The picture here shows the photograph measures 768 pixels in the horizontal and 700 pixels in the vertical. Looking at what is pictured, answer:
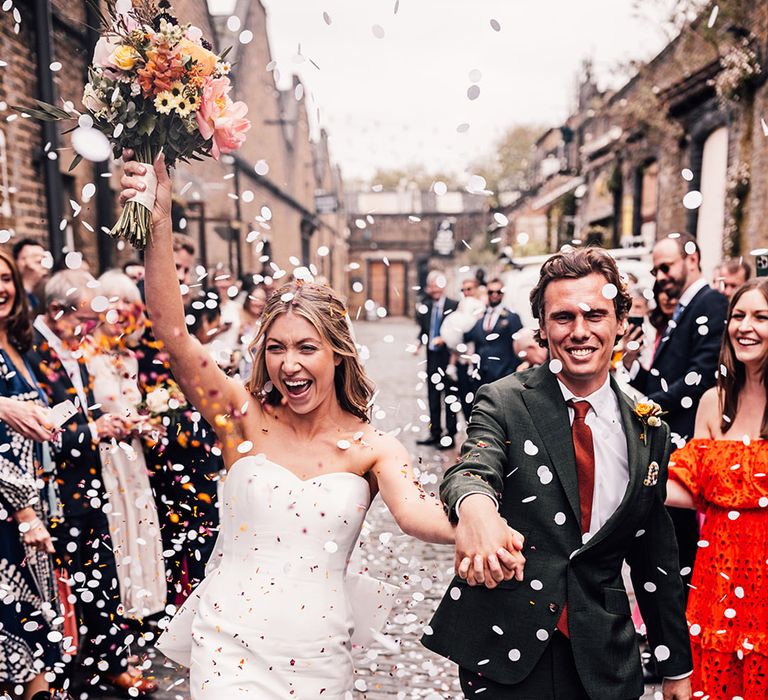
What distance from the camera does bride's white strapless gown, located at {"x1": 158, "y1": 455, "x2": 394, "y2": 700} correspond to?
226 cm

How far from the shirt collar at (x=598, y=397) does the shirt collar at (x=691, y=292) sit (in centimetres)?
228

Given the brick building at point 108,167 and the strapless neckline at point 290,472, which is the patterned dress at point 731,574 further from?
the brick building at point 108,167

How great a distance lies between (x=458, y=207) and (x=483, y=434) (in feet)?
160

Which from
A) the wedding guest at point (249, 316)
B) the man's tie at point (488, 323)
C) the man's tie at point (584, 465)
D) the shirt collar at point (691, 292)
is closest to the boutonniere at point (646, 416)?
the man's tie at point (584, 465)

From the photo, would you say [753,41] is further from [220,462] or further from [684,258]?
[220,462]

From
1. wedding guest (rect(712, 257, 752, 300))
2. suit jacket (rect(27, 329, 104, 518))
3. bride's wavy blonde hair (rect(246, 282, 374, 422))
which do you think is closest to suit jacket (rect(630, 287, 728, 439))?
wedding guest (rect(712, 257, 752, 300))

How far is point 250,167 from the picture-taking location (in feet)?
66.1

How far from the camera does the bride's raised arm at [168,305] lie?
226cm

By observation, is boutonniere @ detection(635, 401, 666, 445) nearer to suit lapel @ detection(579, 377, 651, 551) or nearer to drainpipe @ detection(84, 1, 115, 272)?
suit lapel @ detection(579, 377, 651, 551)

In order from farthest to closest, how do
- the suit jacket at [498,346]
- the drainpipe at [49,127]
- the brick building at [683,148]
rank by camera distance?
the brick building at [683,148], the suit jacket at [498,346], the drainpipe at [49,127]

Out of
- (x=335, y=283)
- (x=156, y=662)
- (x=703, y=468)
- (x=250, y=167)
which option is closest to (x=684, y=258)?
(x=703, y=468)

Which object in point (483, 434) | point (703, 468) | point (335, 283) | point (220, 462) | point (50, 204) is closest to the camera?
point (483, 434)

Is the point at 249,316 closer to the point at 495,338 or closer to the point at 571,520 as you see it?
the point at 495,338

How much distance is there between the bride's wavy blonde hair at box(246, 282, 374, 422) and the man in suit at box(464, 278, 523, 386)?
5613mm
